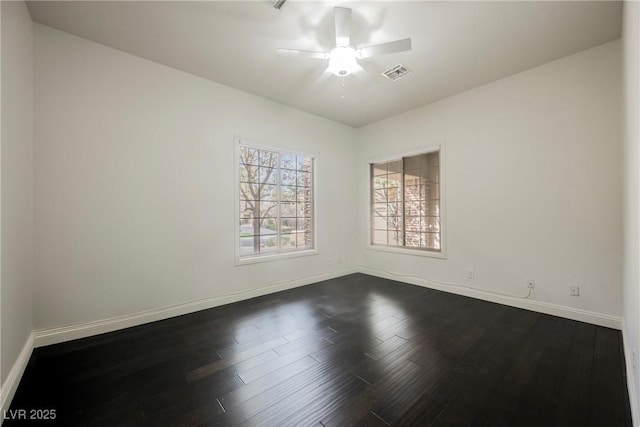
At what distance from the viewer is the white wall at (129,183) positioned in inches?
92.3


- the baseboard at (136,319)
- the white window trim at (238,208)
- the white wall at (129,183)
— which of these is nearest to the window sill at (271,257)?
the white window trim at (238,208)

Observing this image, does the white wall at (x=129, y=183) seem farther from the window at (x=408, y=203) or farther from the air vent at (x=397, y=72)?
the window at (x=408, y=203)

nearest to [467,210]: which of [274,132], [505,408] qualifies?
[505,408]

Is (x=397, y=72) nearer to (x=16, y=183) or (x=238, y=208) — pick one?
(x=238, y=208)

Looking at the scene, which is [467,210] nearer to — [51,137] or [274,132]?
[274,132]

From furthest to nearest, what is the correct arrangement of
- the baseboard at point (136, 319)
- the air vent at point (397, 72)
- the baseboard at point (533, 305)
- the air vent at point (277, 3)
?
the air vent at point (397, 72)
the baseboard at point (533, 305)
the baseboard at point (136, 319)
the air vent at point (277, 3)

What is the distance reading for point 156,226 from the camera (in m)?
2.86

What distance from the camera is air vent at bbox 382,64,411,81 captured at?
2979mm

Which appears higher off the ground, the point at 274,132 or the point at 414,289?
the point at 274,132

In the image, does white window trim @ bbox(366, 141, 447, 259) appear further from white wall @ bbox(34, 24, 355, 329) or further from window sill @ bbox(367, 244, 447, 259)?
white wall @ bbox(34, 24, 355, 329)

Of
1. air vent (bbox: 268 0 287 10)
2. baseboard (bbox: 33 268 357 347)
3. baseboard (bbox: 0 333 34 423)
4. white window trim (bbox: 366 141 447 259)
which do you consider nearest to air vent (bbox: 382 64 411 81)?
white window trim (bbox: 366 141 447 259)

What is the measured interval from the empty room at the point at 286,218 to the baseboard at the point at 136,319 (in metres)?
0.02

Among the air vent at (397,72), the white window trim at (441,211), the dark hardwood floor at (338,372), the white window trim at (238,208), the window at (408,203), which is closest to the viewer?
the dark hardwood floor at (338,372)

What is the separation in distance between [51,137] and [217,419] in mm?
2812
